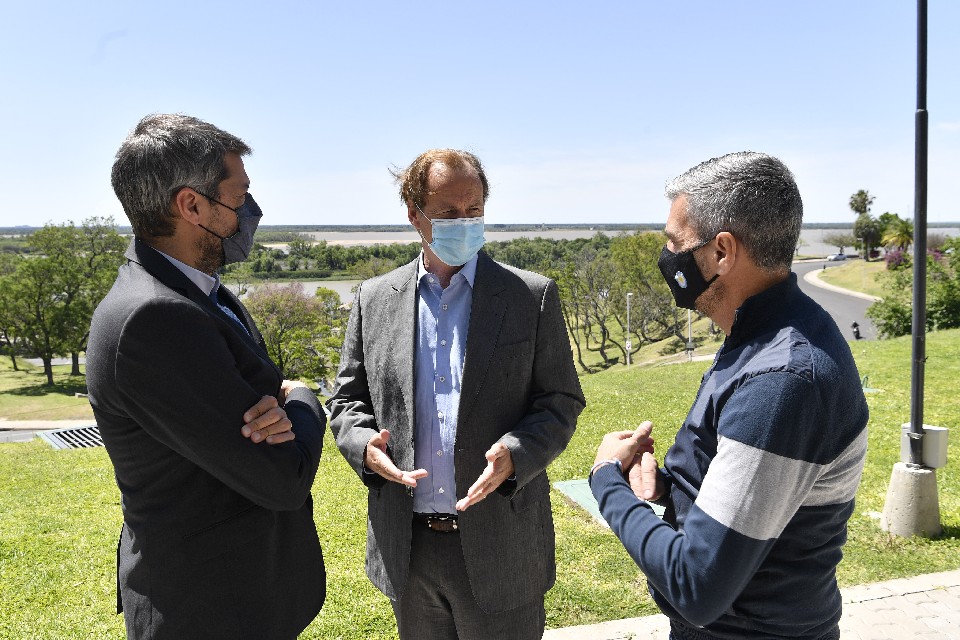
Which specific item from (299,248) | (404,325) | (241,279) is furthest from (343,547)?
(299,248)

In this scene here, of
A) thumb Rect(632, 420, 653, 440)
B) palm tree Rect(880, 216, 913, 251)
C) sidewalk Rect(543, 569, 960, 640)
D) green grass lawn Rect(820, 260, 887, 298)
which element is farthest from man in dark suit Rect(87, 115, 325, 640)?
palm tree Rect(880, 216, 913, 251)

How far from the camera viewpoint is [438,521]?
2789 mm

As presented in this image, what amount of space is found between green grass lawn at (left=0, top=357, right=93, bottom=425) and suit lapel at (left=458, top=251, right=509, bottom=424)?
35.2 metres

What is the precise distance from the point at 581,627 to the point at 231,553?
2905 mm

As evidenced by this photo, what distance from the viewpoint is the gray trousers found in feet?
8.99

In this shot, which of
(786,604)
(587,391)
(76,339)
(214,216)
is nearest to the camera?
(786,604)

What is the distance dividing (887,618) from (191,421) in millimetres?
4578

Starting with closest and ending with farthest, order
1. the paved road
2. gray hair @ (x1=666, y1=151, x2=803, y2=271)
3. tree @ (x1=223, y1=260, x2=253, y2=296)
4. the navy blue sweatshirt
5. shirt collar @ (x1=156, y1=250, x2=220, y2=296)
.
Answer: the navy blue sweatshirt
gray hair @ (x1=666, y1=151, x2=803, y2=271)
shirt collar @ (x1=156, y1=250, x2=220, y2=296)
the paved road
tree @ (x1=223, y1=260, x2=253, y2=296)

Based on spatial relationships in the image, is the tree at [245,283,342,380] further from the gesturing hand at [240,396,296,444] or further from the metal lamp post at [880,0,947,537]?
the gesturing hand at [240,396,296,444]

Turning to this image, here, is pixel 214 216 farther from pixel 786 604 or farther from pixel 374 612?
pixel 374 612

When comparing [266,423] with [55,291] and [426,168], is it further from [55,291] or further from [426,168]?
[55,291]

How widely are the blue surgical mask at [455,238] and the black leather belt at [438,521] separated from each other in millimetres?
1041

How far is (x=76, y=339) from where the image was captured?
46219 mm

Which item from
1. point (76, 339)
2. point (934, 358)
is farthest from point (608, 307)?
point (76, 339)
